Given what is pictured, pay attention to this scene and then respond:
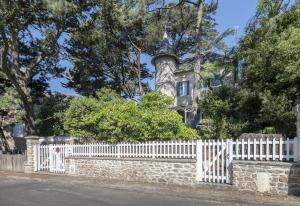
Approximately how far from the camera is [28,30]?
26.9 metres

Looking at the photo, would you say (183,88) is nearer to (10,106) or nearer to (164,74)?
(164,74)

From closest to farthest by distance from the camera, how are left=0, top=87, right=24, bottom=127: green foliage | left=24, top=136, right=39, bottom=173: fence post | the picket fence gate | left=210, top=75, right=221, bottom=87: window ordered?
the picket fence gate
left=24, top=136, right=39, bottom=173: fence post
left=210, top=75, right=221, bottom=87: window
left=0, top=87, right=24, bottom=127: green foliage

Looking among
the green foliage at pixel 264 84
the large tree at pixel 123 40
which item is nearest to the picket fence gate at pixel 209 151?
the green foliage at pixel 264 84

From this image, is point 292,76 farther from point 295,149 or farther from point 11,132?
point 11,132

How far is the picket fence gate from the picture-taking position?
11.3 meters

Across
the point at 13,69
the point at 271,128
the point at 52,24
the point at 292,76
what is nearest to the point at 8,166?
the point at 13,69

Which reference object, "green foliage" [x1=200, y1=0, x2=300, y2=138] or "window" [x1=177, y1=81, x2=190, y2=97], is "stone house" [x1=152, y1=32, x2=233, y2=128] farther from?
"green foliage" [x1=200, y1=0, x2=300, y2=138]

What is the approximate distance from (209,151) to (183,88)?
22.5 m

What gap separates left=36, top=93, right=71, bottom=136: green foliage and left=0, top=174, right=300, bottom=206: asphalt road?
42.8ft

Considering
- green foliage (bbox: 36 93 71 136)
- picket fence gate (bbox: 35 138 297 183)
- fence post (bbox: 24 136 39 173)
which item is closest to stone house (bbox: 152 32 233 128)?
green foliage (bbox: 36 93 71 136)

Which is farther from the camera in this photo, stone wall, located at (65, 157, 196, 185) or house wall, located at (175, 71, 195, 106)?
house wall, located at (175, 71, 195, 106)

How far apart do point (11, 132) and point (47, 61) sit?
1010cm

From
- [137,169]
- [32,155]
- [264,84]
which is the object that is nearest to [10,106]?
[32,155]

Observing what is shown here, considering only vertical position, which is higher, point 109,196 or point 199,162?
point 199,162
